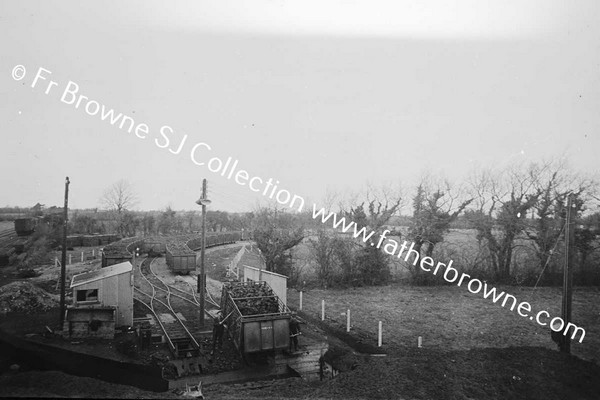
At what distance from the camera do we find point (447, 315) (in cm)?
1881

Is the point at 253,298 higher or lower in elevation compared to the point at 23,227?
lower

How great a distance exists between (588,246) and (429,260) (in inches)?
448

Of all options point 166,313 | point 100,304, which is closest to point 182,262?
point 166,313

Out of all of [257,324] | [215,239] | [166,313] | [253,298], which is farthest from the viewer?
[215,239]

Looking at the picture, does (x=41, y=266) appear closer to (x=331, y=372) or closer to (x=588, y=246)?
(x=331, y=372)

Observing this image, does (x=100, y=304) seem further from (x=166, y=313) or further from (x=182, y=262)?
(x=182, y=262)

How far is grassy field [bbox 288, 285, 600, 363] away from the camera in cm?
1460

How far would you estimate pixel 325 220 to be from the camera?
29578 millimetres

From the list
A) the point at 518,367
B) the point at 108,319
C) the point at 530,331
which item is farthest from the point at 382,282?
the point at 108,319

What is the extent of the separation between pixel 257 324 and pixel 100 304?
23.1 ft

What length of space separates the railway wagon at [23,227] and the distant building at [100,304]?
1118 inches

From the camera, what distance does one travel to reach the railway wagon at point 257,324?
11.6 m

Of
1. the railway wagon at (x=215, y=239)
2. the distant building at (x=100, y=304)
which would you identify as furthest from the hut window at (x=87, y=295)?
the railway wagon at (x=215, y=239)

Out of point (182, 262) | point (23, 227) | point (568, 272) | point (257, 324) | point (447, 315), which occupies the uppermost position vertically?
point (568, 272)
